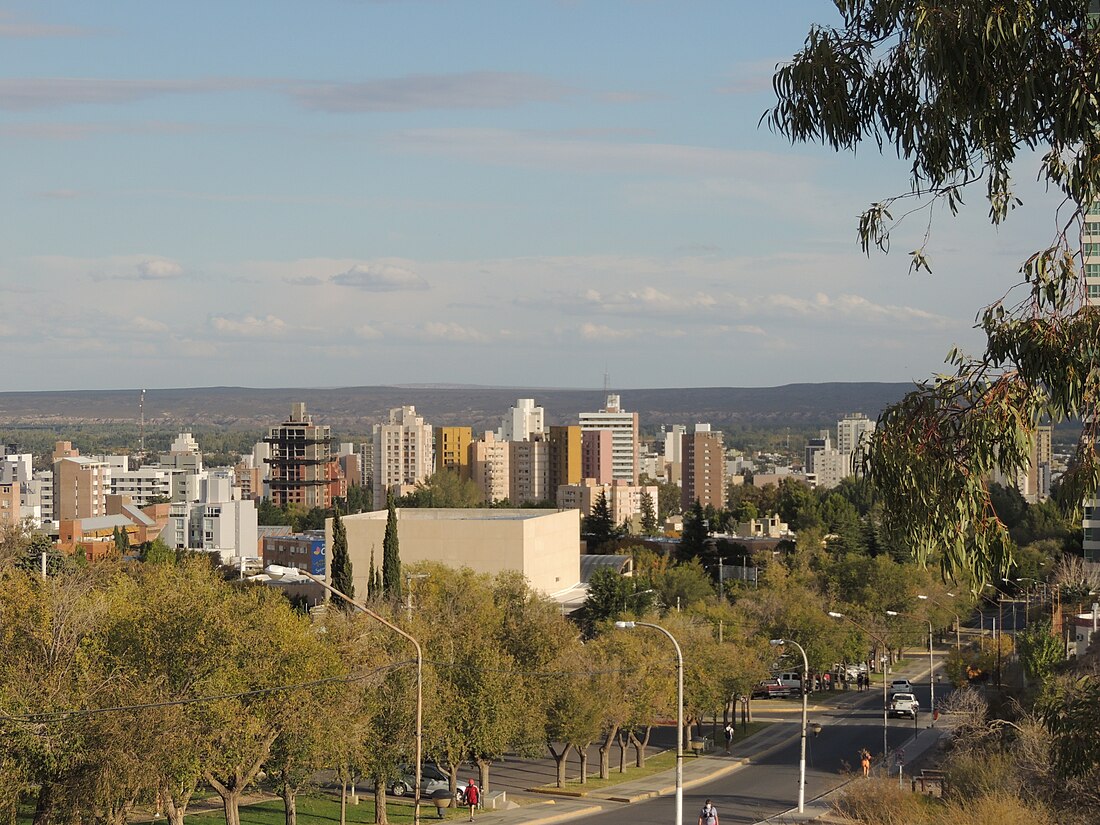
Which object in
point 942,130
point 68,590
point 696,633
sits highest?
point 942,130

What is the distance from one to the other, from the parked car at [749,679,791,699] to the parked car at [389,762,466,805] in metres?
28.1

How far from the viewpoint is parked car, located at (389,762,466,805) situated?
47.7 meters

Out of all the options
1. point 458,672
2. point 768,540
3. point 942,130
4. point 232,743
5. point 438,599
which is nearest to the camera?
point 942,130

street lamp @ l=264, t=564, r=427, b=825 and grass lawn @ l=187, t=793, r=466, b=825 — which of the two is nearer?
street lamp @ l=264, t=564, r=427, b=825

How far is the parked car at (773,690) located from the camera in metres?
76.4

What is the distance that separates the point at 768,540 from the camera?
128750 mm

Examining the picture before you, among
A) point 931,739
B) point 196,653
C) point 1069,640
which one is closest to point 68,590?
point 196,653

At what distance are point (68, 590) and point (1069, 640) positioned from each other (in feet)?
147

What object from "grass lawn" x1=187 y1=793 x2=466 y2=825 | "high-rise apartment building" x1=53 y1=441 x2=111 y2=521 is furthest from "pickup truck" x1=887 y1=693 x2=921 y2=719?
"high-rise apartment building" x1=53 y1=441 x2=111 y2=521

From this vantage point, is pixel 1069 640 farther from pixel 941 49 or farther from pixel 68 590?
pixel 941 49

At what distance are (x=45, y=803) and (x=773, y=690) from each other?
50618 millimetres

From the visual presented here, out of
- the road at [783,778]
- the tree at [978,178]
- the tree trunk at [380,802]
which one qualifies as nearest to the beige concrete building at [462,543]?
the road at [783,778]

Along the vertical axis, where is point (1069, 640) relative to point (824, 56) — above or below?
below

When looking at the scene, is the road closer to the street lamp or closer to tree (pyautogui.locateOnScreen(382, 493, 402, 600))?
the street lamp
